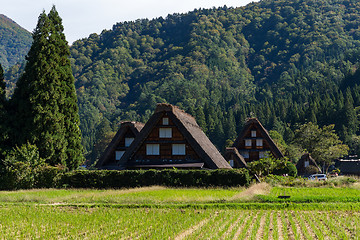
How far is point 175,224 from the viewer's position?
779 inches

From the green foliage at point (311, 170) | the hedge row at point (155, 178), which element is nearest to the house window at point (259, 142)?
the green foliage at point (311, 170)

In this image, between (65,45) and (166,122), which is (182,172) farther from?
(65,45)

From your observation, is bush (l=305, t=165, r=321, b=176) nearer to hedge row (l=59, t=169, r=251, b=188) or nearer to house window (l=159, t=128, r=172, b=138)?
house window (l=159, t=128, r=172, b=138)

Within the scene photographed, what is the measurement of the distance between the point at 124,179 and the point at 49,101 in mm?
12213

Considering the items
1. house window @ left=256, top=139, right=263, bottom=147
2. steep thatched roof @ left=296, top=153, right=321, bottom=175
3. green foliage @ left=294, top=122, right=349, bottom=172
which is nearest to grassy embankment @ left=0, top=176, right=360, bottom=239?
house window @ left=256, top=139, right=263, bottom=147

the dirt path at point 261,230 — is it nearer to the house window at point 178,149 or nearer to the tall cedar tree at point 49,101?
the house window at point 178,149

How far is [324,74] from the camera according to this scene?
557 ft

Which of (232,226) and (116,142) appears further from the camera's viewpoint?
(116,142)

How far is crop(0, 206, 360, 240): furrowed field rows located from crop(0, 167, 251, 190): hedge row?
11.1 meters

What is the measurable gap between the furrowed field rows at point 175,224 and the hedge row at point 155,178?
36.2 feet

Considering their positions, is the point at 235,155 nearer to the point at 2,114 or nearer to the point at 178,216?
the point at 2,114

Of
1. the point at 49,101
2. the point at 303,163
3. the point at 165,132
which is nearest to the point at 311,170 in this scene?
the point at 303,163

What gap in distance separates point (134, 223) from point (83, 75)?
182 meters

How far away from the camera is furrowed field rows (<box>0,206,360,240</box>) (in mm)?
17406
